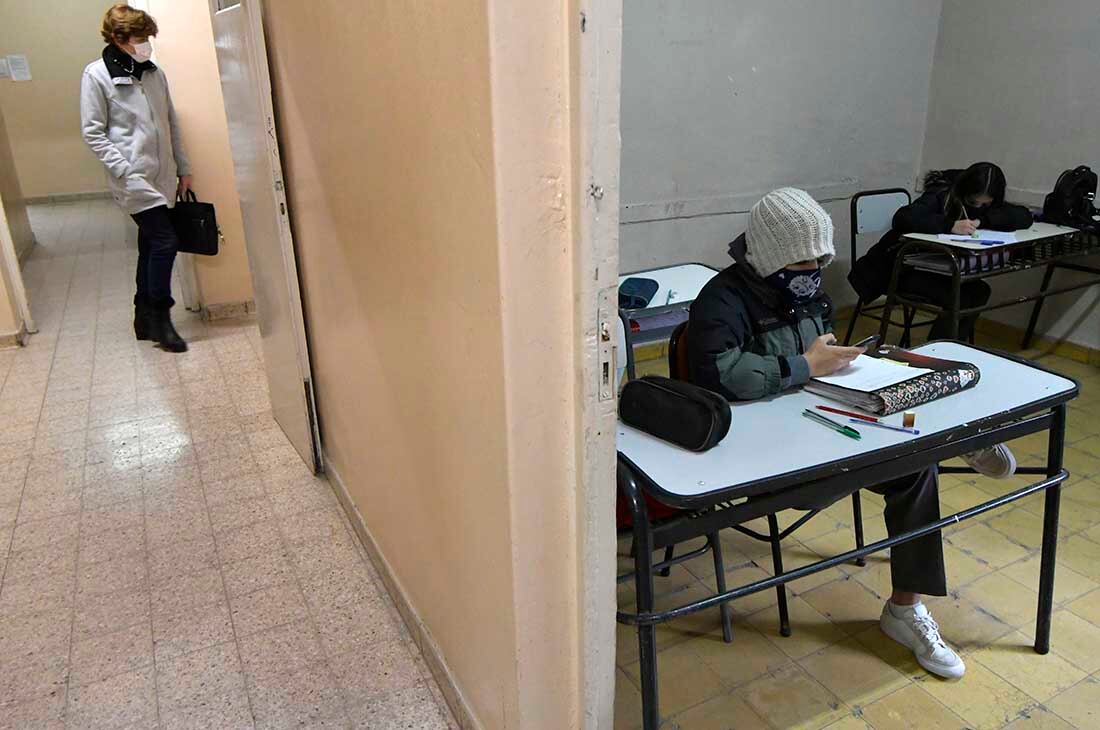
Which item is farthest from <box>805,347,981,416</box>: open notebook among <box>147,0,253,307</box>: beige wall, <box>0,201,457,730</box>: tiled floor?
<box>147,0,253,307</box>: beige wall

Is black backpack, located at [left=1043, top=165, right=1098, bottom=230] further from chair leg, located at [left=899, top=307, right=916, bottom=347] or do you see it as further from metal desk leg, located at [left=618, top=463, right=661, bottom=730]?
metal desk leg, located at [left=618, top=463, right=661, bottom=730]

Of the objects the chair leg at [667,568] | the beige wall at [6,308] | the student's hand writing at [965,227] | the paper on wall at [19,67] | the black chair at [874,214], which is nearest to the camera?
the chair leg at [667,568]

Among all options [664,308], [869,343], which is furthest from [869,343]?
[664,308]

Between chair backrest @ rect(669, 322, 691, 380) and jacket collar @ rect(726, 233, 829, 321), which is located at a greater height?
jacket collar @ rect(726, 233, 829, 321)

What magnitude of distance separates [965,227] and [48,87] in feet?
27.3

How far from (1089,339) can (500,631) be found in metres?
3.70

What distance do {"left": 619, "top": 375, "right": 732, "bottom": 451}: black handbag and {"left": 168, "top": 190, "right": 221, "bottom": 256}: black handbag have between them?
10.8 feet

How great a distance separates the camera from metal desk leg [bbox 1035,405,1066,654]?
1.75 meters

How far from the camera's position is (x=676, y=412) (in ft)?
4.64

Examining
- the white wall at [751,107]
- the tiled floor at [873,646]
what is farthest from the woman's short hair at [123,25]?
the tiled floor at [873,646]

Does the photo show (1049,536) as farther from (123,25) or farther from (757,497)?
(123,25)

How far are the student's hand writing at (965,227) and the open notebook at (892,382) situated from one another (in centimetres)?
200

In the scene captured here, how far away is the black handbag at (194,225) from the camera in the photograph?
157 inches

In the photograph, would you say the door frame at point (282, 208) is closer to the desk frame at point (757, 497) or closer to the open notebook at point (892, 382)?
the desk frame at point (757, 497)
